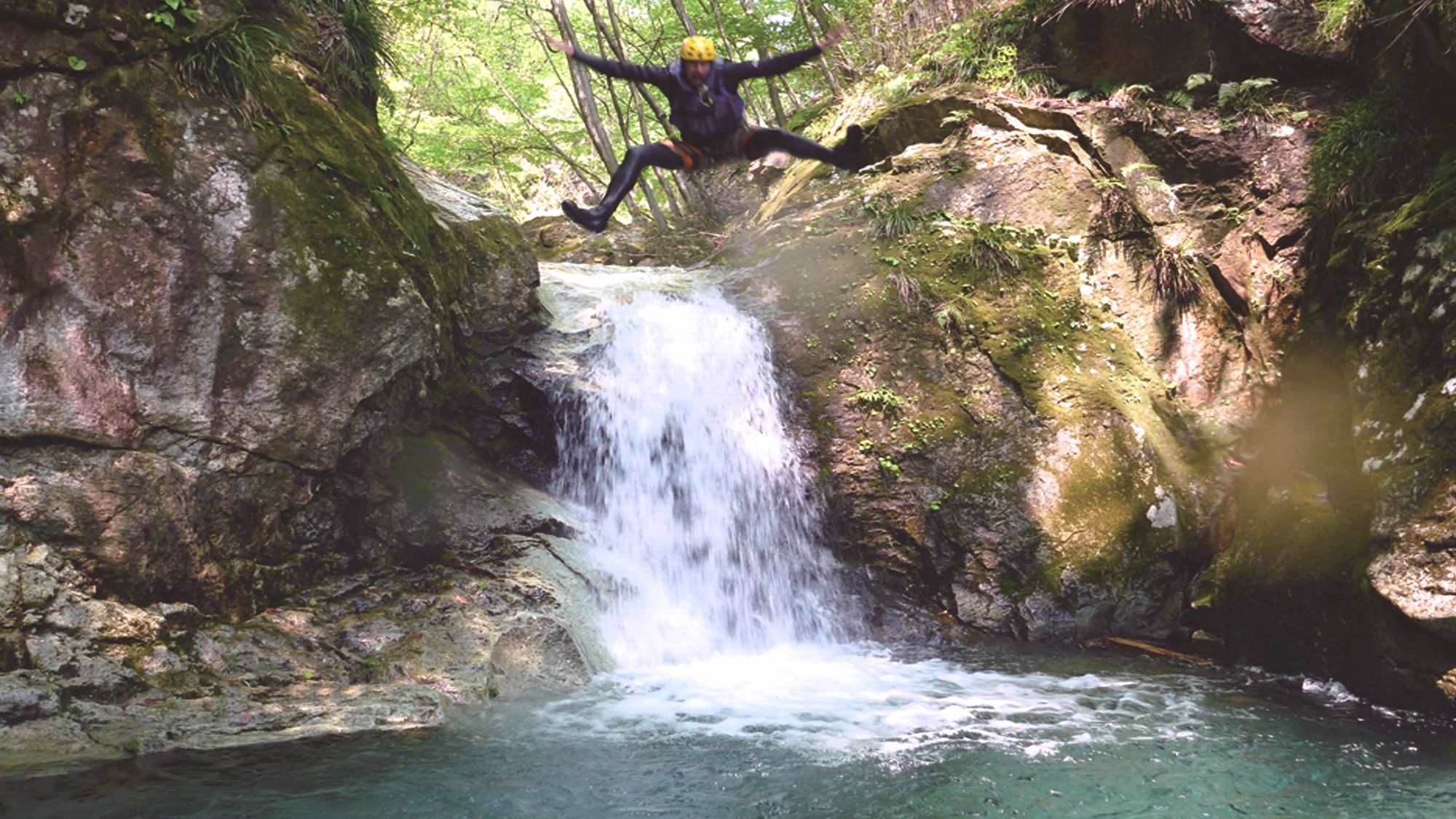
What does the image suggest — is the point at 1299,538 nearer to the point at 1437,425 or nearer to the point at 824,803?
the point at 1437,425

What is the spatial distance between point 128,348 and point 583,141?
14893 mm

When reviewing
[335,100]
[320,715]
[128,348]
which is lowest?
[320,715]

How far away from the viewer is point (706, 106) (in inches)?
237

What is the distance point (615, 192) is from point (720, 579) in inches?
130

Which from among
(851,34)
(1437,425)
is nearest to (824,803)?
(1437,425)

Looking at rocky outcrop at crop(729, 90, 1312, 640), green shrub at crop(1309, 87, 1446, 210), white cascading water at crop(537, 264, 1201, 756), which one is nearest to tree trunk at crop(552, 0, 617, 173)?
white cascading water at crop(537, 264, 1201, 756)

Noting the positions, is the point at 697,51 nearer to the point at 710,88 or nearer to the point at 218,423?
the point at 710,88

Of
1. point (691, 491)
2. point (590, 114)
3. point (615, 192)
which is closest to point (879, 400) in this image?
point (691, 491)

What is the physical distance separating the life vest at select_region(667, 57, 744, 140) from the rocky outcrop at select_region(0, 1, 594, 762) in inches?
90.7

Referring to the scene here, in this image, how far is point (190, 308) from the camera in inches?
189

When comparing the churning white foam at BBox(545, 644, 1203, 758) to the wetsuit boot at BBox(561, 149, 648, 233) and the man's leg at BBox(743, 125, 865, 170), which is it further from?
the man's leg at BBox(743, 125, 865, 170)

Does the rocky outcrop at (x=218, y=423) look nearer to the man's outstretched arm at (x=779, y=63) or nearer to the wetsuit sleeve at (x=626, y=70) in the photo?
the wetsuit sleeve at (x=626, y=70)

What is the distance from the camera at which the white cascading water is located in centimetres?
466

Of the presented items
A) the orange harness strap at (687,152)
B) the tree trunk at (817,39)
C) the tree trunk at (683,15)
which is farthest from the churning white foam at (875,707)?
the tree trunk at (683,15)
